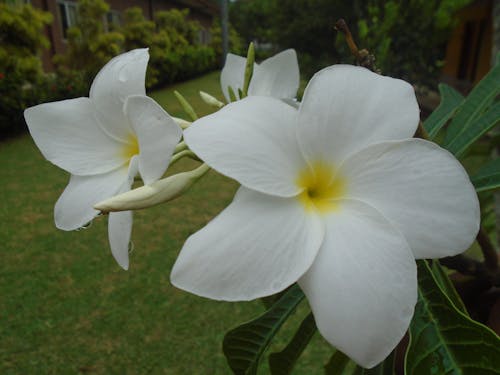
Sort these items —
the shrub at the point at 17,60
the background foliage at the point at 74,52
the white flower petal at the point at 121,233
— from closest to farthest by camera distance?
the white flower petal at the point at 121,233 → the shrub at the point at 17,60 → the background foliage at the point at 74,52

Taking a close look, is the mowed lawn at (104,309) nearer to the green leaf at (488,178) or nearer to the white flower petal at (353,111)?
the green leaf at (488,178)

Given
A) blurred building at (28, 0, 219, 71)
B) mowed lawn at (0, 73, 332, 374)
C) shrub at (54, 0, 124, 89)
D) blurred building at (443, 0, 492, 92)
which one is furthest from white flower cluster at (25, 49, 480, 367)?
blurred building at (28, 0, 219, 71)

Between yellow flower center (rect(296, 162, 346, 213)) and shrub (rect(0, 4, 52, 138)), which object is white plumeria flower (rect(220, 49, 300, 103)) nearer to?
yellow flower center (rect(296, 162, 346, 213))

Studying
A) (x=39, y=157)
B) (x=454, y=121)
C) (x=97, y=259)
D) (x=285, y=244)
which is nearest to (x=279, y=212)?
(x=285, y=244)

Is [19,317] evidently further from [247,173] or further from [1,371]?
[247,173]

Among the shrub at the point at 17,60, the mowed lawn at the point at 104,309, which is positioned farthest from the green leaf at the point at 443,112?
the shrub at the point at 17,60

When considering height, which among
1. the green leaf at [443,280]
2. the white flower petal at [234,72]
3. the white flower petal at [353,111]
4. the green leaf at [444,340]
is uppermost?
the white flower petal at [353,111]
